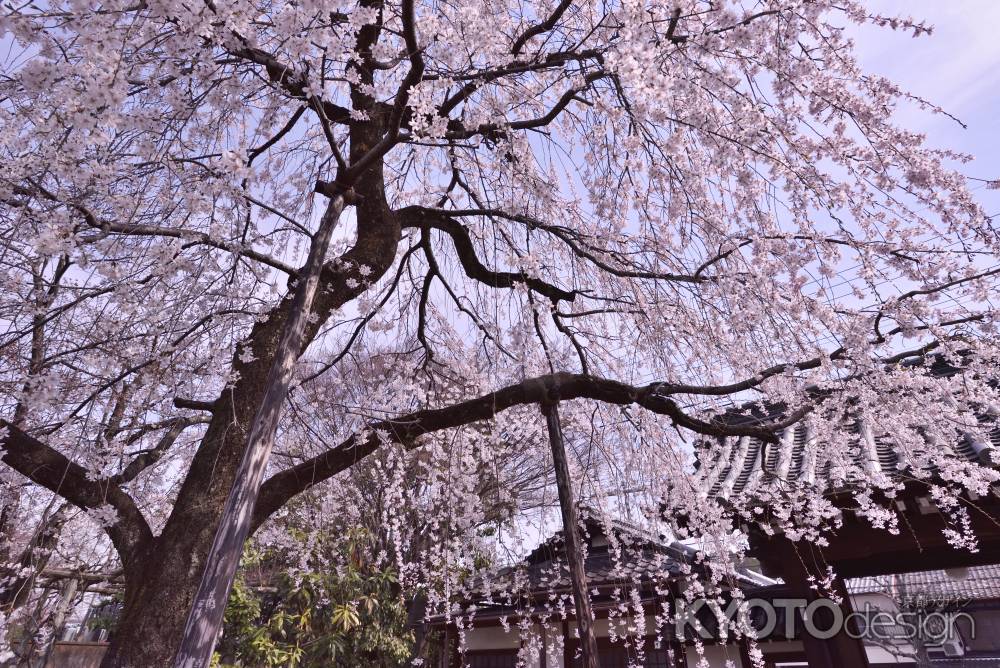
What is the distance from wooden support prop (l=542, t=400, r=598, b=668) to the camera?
Result: 2.77 meters

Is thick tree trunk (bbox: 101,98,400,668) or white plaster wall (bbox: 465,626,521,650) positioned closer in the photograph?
thick tree trunk (bbox: 101,98,400,668)

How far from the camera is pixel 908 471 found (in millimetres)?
4160

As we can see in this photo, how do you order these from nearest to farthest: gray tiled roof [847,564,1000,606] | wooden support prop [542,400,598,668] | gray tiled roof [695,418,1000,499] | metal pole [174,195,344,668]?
metal pole [174,195,344,668] → wooden support prop [542,400,598,668] → gray tiled roof [695,418,1000,499] → gray tiled roof [847,564,1000,606]

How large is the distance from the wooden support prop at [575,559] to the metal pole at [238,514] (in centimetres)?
161

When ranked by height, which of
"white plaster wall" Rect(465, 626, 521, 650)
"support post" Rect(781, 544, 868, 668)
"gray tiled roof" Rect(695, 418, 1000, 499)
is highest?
"gray tiled roof" Rect(695, 418, 1000, 499)

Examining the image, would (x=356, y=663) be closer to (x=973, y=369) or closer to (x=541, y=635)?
(x=541, y=635)

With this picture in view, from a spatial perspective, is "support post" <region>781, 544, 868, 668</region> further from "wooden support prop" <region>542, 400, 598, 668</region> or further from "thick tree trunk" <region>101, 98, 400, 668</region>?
"thick tree trunk" <region>101, 98, 400, 668</region>

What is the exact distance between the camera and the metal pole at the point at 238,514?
6.42ft

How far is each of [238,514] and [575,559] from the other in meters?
1.72

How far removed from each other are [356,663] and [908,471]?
7.65 m

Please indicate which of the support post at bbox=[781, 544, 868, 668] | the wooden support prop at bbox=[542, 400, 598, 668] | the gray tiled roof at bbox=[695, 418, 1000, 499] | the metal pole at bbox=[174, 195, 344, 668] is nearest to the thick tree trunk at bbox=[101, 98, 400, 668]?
the metal pole at bbox=[174, 195, 344, 668]

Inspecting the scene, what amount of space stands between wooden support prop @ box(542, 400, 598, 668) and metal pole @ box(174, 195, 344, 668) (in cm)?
Answer: 161

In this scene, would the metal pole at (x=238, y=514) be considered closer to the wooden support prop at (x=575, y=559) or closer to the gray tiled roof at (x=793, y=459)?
the wooden support prop at (x=575, y=559)

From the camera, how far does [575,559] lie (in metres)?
2.93
